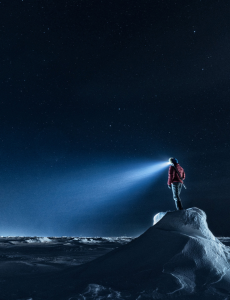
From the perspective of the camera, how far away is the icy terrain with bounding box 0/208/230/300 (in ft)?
9.90

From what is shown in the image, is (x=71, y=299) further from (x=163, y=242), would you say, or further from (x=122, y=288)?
(x=163, y=242)

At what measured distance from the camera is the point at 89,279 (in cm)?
360

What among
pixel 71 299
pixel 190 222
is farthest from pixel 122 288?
pixel 190 222

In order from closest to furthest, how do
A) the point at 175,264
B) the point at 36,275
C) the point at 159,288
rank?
the point at 159,288 → the point at 175,264 → the point at 36,275

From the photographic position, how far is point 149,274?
11.4 ft

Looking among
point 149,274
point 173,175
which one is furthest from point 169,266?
point 173,175

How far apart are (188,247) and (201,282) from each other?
0.64m

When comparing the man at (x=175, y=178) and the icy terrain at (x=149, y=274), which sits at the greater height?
the man at (x=175, y=178)

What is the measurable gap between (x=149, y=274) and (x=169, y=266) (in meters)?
0.36

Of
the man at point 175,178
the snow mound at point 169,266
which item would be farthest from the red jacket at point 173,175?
the snow mound at point 169,266

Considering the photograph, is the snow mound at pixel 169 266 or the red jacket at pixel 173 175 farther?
the red jacket at pixel 173 175

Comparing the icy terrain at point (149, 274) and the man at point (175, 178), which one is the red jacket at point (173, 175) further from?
the icy terrain at point (149, 274)

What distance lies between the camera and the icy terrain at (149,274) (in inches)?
119

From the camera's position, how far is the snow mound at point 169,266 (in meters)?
3.05
